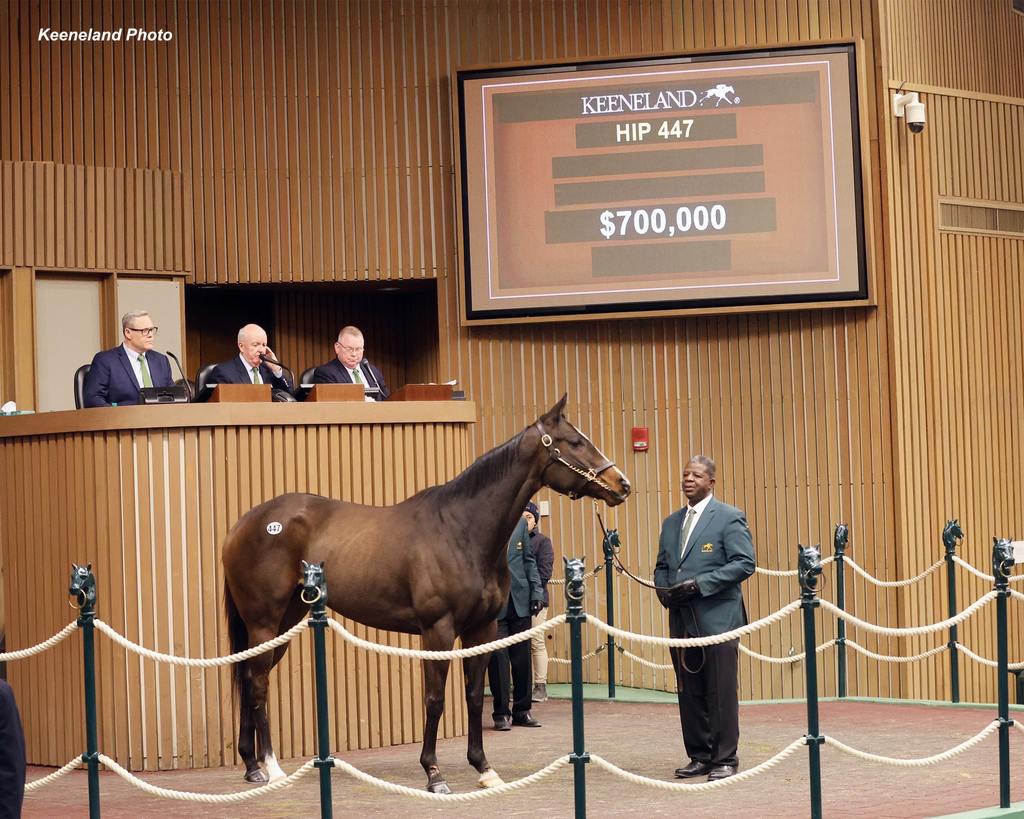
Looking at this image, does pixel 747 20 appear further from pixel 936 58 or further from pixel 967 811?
pixel 967 811

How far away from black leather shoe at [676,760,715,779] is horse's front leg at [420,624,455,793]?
1149 mm

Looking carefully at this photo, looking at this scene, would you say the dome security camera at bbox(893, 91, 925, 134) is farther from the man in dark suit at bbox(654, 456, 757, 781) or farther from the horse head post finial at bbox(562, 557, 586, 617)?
the horse head post finial at bbox(562, 557, 586, 617)

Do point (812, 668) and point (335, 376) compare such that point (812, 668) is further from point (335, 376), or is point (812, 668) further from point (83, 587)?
point (335, 376)

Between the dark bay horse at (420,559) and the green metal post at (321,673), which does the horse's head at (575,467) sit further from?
the green metal post at (321,673)

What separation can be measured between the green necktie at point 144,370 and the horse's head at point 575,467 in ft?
8.80

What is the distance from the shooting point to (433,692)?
7207 mm

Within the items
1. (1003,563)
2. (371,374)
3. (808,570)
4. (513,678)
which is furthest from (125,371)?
(1003,563)

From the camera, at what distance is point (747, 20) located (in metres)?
12.0

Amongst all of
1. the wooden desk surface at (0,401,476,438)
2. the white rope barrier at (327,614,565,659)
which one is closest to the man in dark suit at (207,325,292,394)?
the wooden desk surface at (0,401,476,438)

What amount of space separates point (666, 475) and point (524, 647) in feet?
10.7

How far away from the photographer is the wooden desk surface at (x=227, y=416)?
8242 mm

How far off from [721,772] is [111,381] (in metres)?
4.16

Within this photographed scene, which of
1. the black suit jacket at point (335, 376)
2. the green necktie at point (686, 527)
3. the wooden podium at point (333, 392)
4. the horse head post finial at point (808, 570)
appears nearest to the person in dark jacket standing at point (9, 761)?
the horse head post finial at point (808, 570)

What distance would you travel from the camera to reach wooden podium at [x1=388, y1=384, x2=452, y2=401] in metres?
8.89
